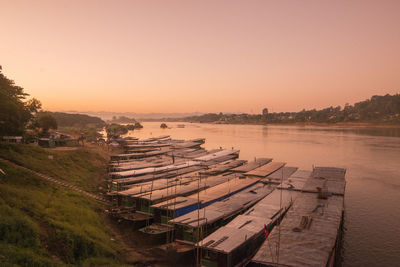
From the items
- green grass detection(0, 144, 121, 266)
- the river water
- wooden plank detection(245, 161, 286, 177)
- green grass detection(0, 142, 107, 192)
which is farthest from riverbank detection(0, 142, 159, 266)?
wooden plank detection(245, 161, 286, 177)

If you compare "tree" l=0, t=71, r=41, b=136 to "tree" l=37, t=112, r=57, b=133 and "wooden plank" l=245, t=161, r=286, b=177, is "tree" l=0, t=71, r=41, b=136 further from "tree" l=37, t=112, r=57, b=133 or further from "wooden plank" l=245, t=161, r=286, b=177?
"wooden plank" l=245, t=161, r=286, b=177

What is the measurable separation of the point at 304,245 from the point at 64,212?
1720 centimetres

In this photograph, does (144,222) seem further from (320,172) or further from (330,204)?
(320,172)

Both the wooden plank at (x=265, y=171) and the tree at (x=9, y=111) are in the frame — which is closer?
the tree at (x=9, y=111)

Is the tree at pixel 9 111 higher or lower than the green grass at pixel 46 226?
higher

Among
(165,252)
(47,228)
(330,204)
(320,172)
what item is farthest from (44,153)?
(320,172)

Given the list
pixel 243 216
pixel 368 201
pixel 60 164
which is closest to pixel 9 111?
pixel 60 164

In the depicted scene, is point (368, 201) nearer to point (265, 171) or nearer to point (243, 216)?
point (265, 171)

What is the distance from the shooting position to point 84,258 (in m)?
15.5

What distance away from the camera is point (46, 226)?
15.9 m

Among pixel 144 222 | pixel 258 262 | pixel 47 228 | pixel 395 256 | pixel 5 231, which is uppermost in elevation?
pixel 5 231

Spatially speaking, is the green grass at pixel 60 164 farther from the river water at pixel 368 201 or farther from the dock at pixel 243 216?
the river water at pixel 368 201

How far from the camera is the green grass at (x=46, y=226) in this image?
12.6 m

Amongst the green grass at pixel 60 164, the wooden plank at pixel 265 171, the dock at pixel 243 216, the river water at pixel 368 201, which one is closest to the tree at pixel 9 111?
the green grass at pixel 60 164
